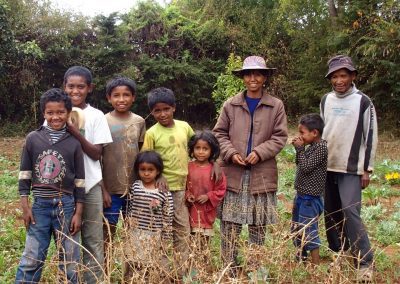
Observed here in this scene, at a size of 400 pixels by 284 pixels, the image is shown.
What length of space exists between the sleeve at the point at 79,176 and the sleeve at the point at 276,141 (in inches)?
49.6

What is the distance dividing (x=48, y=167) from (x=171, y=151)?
0.92 metres

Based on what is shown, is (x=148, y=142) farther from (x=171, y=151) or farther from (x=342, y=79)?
(x=342, y=79)

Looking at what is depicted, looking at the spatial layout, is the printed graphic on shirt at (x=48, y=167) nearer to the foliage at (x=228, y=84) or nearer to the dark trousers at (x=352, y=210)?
the dark trousers at (x=352, y=210)

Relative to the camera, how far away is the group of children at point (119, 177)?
2.90 metres

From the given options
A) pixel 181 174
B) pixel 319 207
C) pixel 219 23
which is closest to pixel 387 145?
pixel 219 23

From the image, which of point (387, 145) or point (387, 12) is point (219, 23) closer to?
point (387, 12)

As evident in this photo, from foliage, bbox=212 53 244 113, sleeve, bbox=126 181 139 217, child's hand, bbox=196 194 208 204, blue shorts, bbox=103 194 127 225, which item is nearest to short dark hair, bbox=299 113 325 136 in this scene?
child's hand, bbox=196 194 208 204

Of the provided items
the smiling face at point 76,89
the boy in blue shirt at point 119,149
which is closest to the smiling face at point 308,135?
the boy in blue shirt at point 119,149

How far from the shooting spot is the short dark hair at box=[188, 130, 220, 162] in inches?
139

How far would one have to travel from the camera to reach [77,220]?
2990mm

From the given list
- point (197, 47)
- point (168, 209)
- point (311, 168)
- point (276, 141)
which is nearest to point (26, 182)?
point (168, 209)

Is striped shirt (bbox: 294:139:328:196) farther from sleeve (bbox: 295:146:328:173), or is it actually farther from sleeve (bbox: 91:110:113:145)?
sleeve (bbox: 91:110:113:145)

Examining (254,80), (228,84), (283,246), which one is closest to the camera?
(283,246)

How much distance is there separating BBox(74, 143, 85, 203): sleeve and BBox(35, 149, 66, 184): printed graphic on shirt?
0.11 metres
